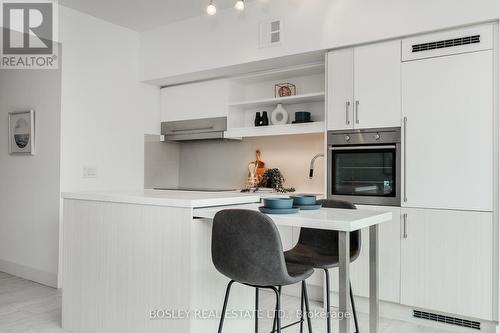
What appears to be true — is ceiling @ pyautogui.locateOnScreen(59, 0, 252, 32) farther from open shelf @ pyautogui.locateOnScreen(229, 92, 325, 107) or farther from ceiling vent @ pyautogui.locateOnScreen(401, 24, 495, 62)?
ceiling vent @ pyautogui.locateOnScreen(401, 24, 495, 62)

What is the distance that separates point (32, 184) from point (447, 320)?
406 cm

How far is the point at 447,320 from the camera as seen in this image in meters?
2.99

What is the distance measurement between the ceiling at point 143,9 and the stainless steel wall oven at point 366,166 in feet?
5.71

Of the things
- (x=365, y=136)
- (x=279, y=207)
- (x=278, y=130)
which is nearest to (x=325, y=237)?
(x=279, y=207)

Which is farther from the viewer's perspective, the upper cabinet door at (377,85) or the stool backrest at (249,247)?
the upper cabinet door at (377,85)

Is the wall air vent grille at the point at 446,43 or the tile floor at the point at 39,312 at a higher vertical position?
the wall air vent grille at the point at 446,43

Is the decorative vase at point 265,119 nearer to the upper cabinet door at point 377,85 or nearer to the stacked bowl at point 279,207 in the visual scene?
the upper cabinet door at point 377,85

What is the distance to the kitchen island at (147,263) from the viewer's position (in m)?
2.23

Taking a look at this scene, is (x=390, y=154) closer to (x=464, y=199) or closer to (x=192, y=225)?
(x=464, y=199)

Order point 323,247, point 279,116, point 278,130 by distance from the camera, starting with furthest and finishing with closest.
Result: point 279,116 → point 278,130 → point 323,247

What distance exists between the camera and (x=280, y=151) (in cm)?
448

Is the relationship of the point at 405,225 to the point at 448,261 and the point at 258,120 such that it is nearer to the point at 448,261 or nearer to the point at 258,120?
the point at 448,261

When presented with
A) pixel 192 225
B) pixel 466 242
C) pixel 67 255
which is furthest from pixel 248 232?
pixel 466 242

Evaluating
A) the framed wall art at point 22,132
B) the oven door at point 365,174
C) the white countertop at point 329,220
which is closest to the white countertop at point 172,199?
the white countertop at point 329,220
